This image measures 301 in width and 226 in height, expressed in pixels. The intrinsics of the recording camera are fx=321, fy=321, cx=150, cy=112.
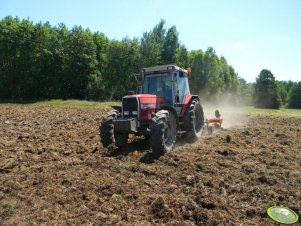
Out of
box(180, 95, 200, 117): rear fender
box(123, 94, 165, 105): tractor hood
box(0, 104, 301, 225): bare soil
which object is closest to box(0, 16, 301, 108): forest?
box(180, 95, 200, 117): rear fender

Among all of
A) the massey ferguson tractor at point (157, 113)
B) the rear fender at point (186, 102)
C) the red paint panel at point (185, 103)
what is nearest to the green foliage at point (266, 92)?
the rear fender at point (186, 102)

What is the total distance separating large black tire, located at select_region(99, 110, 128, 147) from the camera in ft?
31.3

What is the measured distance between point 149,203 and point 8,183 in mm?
3090

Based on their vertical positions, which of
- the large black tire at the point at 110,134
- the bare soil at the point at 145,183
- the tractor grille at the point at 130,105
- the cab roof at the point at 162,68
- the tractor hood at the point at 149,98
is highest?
the cab roof at the point at 162,68

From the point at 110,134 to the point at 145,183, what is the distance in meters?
3.10

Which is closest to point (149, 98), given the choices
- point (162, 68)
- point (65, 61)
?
point (162, 68)

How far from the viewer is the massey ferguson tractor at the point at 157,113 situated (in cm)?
898

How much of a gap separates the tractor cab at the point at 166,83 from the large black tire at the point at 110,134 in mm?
1755

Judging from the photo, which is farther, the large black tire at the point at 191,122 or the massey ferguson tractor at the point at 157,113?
the large black tire at the point at 191,122

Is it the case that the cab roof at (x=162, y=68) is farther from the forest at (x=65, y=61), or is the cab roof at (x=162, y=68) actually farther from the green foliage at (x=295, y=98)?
the green foliage at (x=295, y=98)

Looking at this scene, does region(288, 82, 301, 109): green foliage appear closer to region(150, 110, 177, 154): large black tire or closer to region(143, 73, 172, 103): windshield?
region(143, 73, 172, 103): windshield

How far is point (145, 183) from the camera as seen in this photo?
22.6 ft

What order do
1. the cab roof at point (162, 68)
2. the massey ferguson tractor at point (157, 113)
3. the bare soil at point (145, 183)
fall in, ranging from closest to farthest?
the bare soil at point (145, 183) < the massey ferguson tractor at point (157, 113) < the cab roof at point (162, 68)

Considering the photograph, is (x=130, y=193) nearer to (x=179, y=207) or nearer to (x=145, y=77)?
(x=179, y=207)
